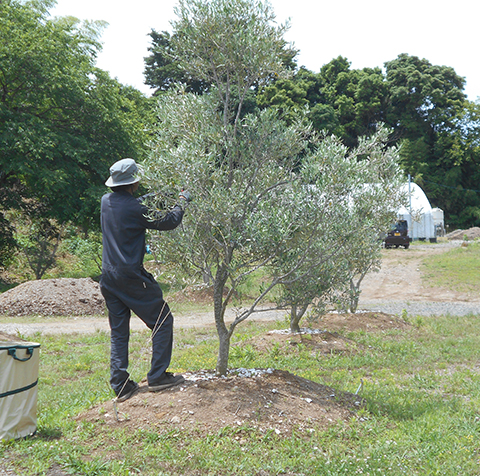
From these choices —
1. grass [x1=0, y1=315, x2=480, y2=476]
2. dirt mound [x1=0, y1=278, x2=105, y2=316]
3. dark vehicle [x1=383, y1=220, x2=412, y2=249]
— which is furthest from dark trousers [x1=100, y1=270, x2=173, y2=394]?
dark vehicle [x1=383, y1=220, x2=412, y2=249]

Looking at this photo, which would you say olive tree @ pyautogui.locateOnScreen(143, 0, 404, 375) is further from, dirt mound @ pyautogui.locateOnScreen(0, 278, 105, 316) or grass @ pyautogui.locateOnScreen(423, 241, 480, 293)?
grass @ pyautogui.locateOnScreen(423, 241, 480, 293)

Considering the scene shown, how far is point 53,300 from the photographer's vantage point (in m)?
13.5

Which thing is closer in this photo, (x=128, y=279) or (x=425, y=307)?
→ (x=128, y=279)

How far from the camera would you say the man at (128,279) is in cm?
457

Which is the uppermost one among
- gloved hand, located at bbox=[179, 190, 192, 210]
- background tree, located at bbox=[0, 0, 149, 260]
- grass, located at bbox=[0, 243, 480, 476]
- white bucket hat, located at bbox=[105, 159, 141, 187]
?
background tree, located at bbox=[0, 0, 149, 260]

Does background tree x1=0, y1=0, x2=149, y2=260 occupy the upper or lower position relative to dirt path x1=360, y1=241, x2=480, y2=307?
upper

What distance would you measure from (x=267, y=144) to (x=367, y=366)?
4200mm

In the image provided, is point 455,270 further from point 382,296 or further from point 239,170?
point 239,170

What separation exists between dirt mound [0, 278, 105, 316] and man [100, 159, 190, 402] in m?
9.25

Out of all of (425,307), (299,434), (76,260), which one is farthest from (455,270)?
(299,434)

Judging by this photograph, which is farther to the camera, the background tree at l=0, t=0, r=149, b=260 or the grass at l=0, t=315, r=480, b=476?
the background tree at l=0, t=0, r=149, b=260

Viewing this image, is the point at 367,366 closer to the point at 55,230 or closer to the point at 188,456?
the point at 188,456

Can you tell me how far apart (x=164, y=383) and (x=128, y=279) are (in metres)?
1.14

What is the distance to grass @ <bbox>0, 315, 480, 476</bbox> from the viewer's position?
378 cm
